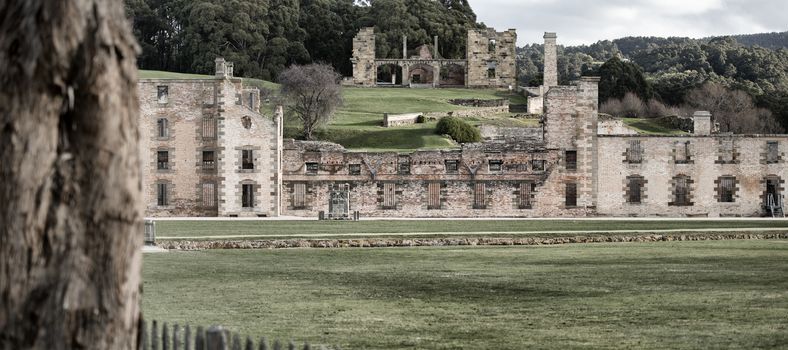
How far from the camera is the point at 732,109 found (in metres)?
105

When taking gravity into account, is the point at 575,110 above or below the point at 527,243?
above

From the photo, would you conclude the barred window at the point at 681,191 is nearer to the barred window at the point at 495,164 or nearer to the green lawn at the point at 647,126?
the barred window at the point at 495,164

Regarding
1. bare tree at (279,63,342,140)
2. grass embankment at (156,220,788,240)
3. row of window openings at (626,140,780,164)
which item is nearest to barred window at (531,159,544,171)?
row of window openings at (626,140,780,164)

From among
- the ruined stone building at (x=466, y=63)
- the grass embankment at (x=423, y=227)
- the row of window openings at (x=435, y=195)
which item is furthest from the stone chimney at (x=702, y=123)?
the ruined stone building at (x=466, y=63)

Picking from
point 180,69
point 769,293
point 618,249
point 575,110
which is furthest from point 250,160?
point 180,69

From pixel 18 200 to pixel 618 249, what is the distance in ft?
94.1

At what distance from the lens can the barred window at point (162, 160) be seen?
6234cm

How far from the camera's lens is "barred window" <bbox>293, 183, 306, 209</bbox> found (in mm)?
62344

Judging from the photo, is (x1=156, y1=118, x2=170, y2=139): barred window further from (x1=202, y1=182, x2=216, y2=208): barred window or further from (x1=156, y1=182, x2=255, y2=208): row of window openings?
(x1=202, y1=182, x2=216, y2=208): barred window

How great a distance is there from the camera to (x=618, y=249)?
35781 millimetres

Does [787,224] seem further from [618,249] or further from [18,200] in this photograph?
[18,200]

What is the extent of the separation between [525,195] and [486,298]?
4116cm

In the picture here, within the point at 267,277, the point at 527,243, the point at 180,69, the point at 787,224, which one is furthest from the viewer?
the point at 180,69

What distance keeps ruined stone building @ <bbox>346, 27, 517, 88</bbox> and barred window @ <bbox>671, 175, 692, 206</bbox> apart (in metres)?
53.5
